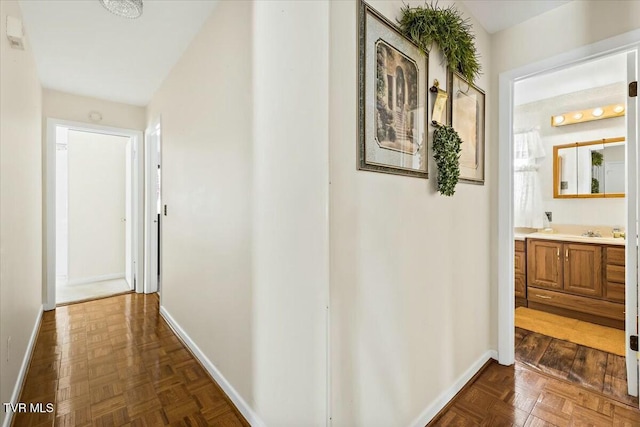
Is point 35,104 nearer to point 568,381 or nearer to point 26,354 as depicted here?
point 26,354

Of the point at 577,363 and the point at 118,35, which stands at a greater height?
the point at 118,35

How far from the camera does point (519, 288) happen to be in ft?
10.8

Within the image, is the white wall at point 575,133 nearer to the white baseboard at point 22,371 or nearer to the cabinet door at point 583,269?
the cabinet door at point 583,269

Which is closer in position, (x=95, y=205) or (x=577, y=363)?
(x=577, y=363)

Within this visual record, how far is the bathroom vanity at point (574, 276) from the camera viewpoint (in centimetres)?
265

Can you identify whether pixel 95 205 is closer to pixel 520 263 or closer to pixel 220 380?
pixel 220 380

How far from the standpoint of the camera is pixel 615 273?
2641 mm

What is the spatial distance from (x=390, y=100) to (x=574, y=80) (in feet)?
9.75

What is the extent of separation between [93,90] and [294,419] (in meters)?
3.93

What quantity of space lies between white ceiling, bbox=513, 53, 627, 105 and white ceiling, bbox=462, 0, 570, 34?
0.65 m

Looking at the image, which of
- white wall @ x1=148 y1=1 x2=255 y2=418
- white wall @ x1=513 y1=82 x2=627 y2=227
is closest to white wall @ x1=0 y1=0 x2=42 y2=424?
white wall @ x1=148 y1=1 x2=255 y2=418

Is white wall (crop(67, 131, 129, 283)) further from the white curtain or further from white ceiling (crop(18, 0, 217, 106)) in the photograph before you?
the white curtain

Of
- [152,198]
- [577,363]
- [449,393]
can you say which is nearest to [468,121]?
[449,393]

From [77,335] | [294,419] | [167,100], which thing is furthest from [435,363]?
[167,100]
